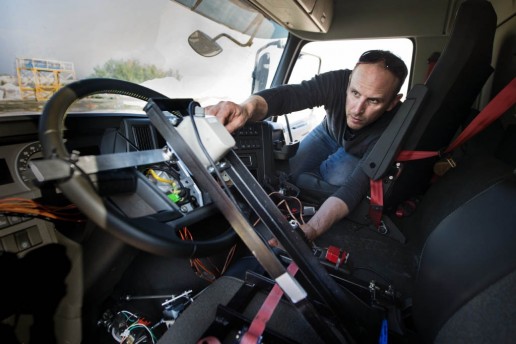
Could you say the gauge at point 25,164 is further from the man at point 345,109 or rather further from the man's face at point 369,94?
the man's face at point 369,94

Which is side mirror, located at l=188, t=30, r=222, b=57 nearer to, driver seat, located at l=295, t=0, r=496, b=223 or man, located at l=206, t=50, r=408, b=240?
man, located at l=206, t=50, r=408, b=240

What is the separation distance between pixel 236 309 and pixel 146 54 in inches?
51.3

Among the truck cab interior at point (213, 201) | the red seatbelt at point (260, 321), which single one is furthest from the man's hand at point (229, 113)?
the red seatbelt at point (260, 321)

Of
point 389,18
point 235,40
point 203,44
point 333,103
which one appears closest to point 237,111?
point 333,103

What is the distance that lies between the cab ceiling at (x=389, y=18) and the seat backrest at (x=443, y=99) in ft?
3.11

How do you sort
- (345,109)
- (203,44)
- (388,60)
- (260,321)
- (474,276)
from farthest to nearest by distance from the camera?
(203,44)
(345,109)
(388,60)
(260,321)
(474,276)

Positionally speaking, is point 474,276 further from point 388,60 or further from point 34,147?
point 34,147

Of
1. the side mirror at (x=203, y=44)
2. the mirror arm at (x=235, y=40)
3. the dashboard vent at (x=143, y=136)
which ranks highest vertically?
the mirror arm at (x=235, y=40)

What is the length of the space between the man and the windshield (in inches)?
24.1

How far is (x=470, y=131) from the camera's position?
1132 millimetres

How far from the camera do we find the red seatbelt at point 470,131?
0.99m

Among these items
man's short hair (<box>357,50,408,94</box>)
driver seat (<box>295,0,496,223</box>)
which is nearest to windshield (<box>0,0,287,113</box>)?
man's short hair (<box>357,50,408,94</box>)

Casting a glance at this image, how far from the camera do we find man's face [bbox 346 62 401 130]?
4.46 ft

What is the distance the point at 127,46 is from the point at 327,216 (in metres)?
1.25
